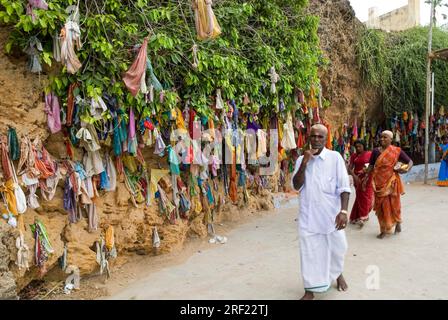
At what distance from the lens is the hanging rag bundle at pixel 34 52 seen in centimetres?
368

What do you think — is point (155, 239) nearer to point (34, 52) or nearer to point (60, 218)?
point (60, 218)

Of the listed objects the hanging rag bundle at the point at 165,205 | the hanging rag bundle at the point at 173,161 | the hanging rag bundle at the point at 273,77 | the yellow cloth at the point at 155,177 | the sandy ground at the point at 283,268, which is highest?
the hanging rag bundle at the point at 273,77

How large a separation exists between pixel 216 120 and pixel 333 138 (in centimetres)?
590

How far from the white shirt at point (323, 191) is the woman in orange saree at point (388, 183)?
2572 millimetres

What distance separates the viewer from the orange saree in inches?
224

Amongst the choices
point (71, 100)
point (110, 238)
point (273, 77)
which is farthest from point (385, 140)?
point (71, 100)

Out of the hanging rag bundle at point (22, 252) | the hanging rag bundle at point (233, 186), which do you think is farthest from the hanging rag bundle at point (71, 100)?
the hanging rag bundle at point (233, 186)

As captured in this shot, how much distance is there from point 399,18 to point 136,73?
18.0 meters

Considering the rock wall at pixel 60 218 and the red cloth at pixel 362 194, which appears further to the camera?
the red cloth at pixel 362 194

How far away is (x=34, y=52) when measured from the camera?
3.71 m

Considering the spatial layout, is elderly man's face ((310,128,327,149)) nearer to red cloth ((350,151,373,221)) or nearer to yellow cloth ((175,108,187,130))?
yellow cloth ((175,108,187,130))

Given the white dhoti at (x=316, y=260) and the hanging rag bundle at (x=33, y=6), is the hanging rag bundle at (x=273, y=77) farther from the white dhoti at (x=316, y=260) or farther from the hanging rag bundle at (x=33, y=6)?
the hanging rag bundle at (x=33, y=6)

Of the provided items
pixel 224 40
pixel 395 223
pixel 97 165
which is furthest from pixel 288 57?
pixel 97 165

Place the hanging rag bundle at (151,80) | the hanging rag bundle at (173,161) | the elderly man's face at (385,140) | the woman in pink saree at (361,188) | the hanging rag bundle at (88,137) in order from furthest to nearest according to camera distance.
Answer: the woman in pink saree at (361,188) → the elderly man's face at (385,140) → the hanging rag bundle at (173,161) → the hanging rag bundle at (151,80) → the hanging rag bundle at (88,137)
